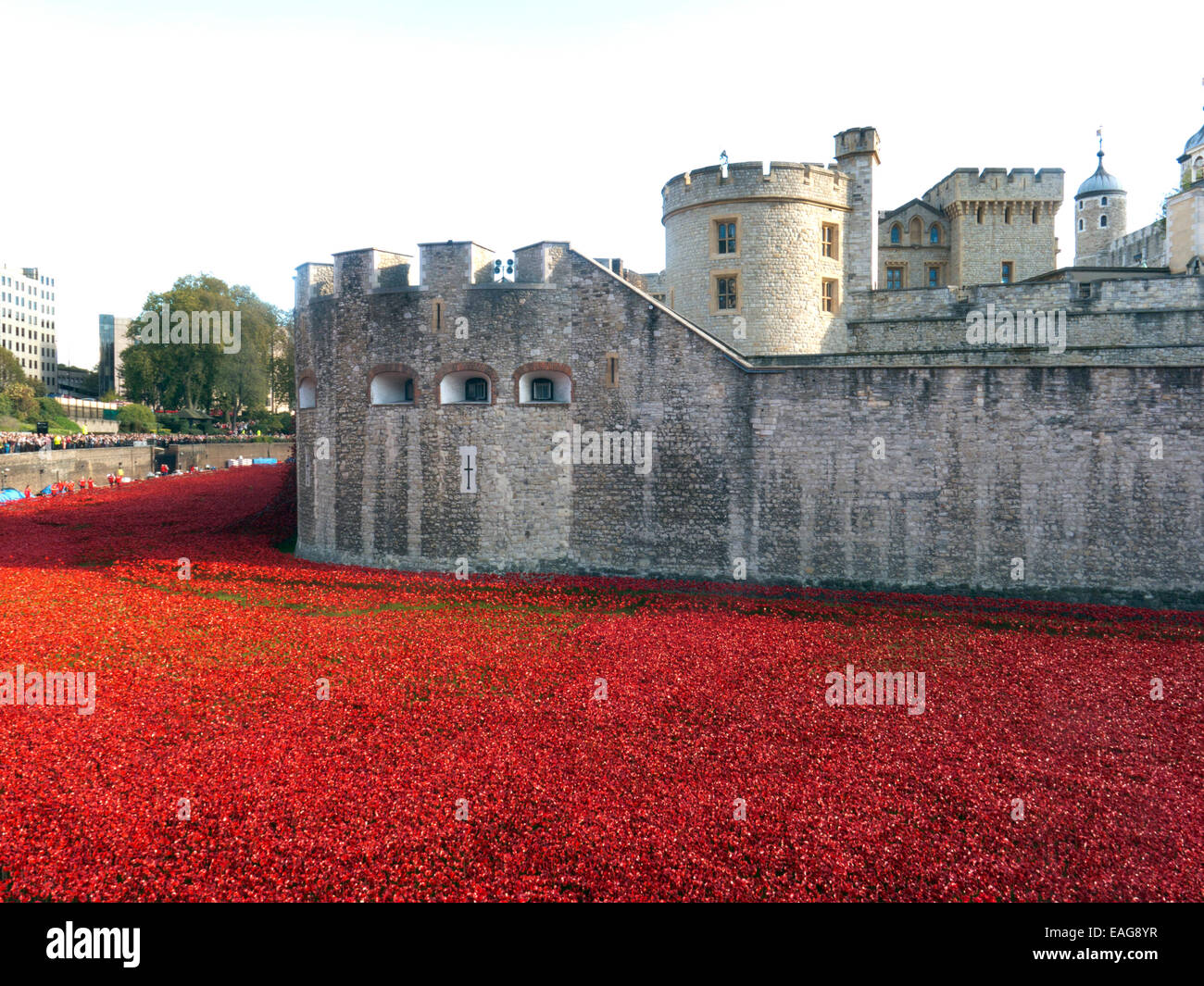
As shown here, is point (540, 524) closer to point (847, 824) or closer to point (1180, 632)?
point (847, 824)

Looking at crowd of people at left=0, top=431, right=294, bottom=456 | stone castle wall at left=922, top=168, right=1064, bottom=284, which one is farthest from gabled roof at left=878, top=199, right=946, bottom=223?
crowd of people at left=0, top=431, right=294, bottom=456

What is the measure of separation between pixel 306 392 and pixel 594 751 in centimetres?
1904

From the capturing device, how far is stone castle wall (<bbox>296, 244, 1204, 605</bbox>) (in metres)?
17.6

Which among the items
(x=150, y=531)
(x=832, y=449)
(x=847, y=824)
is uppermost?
(x=832, y=449)

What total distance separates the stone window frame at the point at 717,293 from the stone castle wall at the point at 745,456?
550 centimetres

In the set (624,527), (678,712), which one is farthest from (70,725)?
(624,527)

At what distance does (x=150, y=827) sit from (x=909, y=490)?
17561 mm

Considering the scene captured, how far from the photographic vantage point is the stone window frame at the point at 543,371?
66.8 feet

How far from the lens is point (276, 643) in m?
14.8

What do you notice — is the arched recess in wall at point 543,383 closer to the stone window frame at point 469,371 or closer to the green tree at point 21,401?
the stone window frame at point 469,371
